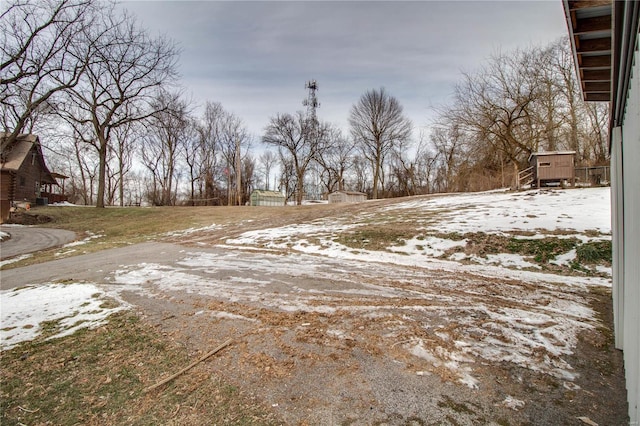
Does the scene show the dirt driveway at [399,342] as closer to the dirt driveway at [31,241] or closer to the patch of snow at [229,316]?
the patch of snow at [229,316]

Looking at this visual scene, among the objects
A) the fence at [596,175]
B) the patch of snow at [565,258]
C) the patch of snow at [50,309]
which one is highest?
the fence at [596,175]

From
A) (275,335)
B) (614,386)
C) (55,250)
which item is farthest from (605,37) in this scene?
(55,250)

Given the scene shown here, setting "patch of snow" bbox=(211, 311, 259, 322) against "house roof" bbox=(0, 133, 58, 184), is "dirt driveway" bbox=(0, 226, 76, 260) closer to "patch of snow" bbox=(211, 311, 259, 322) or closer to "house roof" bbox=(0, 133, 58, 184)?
"patch of snow" bbox=(211, 311, 259, 322)

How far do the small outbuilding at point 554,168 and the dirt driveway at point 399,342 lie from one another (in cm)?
1374

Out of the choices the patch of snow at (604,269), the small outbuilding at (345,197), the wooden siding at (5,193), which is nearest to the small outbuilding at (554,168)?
the patch of snow at (604,269)

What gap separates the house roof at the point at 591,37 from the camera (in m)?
2.36

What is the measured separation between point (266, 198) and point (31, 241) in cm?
2796

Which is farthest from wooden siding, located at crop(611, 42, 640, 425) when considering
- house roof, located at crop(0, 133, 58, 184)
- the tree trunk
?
house roof, located at crop(0, 133, 58, 184)

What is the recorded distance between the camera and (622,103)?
97.7 inches

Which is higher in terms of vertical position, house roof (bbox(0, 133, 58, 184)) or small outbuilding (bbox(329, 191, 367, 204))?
house roof (bbox(0, 133, 58, 184))

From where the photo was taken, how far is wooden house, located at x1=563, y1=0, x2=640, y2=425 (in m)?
1.74

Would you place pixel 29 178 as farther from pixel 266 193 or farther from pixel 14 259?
pixel 14 259

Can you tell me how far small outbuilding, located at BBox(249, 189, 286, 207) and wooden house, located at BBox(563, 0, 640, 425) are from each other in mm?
36690

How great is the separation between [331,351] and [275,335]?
30.5 inches
